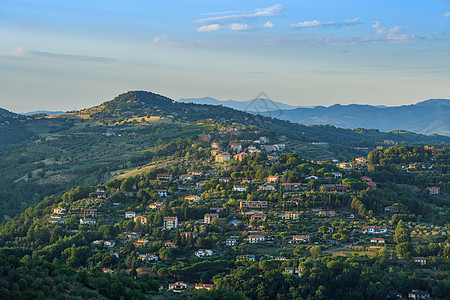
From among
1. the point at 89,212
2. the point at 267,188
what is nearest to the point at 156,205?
the point at 89,212

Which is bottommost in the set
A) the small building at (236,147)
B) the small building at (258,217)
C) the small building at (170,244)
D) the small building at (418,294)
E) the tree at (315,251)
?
the small building at (170,244)

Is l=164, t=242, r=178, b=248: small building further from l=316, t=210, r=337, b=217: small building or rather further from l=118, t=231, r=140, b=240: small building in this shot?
l=316, t=210, r=337, b=217: small building

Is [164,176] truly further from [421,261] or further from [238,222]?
[421,261]

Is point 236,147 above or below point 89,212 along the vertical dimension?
above

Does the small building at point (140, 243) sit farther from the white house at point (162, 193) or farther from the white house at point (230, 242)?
the white house at point (162, 193)

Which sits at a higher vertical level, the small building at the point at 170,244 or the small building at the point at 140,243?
the small building at the point at 170,244

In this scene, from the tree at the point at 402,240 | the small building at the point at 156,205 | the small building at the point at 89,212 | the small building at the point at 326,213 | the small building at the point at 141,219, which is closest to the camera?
the tree at the point at 402,240

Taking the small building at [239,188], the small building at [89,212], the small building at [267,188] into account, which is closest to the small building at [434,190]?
the small building at [267,188]
